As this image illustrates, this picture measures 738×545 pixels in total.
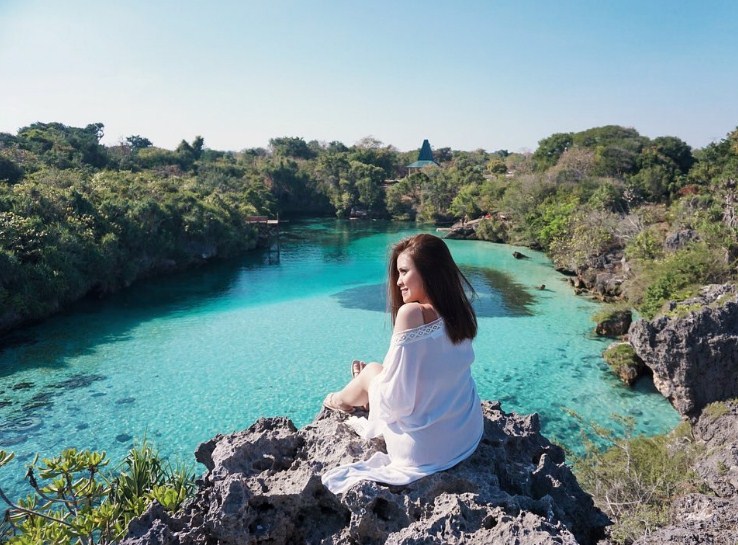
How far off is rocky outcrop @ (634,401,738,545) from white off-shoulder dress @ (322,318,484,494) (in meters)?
0.92

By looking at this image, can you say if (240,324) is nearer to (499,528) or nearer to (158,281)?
(158,281)

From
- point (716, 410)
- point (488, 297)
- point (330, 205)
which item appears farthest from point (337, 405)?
point (330, 205)

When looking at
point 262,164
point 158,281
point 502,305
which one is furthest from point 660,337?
point 262,164

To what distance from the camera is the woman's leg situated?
2701 millimetres

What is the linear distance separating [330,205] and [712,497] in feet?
130

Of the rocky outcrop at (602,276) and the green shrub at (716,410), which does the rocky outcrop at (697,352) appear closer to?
the green shrub at (716,410)

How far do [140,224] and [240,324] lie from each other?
7.44m

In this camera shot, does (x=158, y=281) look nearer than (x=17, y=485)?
No

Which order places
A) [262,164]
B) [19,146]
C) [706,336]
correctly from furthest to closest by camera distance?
[262,164]
[19,146]
[706,336]

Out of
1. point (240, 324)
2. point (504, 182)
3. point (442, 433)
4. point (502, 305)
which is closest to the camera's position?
point (442, 433)

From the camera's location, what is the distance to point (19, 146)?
27484 mm

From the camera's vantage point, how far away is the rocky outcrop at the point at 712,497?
216 centimetres

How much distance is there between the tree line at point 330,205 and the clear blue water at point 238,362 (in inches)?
55.7

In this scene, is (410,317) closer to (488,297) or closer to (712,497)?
(712,497)
